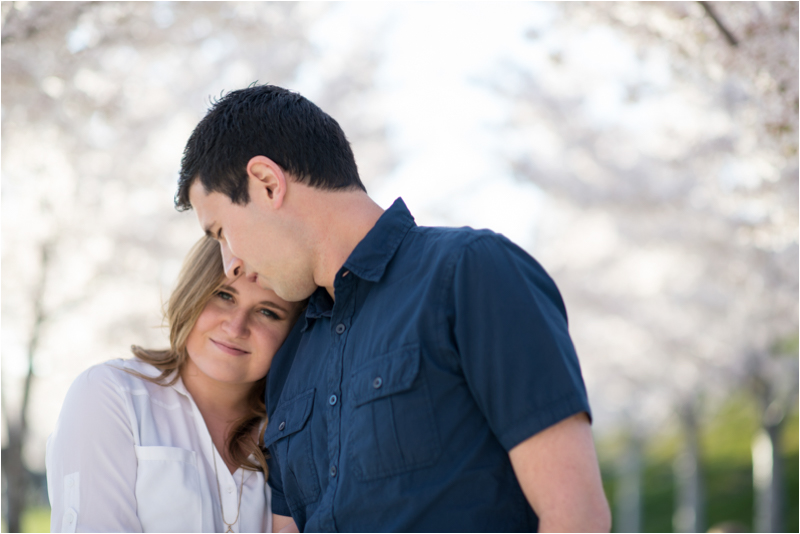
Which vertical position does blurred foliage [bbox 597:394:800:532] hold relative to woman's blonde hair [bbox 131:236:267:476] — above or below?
below

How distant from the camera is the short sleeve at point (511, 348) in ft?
5.02

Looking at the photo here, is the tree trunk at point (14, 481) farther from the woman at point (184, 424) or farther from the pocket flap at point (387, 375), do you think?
the pocket flap at point (387, 375)

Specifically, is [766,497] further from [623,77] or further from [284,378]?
[284,378]

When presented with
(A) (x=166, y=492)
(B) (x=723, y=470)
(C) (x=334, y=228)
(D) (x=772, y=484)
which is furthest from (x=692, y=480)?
(C) (x=334, y=228)

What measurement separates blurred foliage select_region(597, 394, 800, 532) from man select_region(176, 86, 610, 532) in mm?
14698

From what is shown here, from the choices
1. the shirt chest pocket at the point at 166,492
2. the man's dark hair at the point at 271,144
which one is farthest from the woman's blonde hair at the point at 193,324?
the man's dark hair at the point at 271,144

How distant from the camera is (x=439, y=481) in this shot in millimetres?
1639

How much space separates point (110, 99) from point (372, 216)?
5.28m

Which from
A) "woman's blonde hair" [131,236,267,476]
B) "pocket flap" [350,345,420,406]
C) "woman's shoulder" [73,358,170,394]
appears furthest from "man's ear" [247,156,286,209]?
"woman's shoulder" [73,358,170,394]

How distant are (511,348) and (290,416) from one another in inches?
31.4

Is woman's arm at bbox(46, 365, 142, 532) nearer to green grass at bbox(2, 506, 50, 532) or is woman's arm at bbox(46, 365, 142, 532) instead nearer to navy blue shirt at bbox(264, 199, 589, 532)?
navy blue shirt at bbox(264, 199, 589, 532)

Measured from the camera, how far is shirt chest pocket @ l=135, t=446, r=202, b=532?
2.47 m

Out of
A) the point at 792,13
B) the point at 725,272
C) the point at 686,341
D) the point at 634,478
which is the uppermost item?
the point at 792,13

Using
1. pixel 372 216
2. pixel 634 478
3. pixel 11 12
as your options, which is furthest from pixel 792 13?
pixel 634 478
